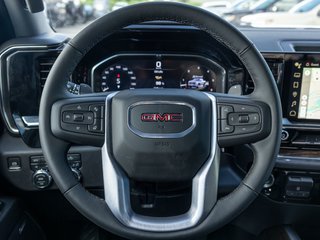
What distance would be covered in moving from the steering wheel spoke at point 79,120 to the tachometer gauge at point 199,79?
1.97 ft

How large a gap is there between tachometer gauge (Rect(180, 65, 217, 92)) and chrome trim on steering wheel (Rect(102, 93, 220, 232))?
507 millimetres

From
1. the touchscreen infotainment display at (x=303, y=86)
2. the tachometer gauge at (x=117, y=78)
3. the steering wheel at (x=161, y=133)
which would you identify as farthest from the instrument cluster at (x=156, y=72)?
the steering wheel at (x=161, y=133)

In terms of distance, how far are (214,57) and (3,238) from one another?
104 cm

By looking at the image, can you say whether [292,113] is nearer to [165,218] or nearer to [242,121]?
[242,121]

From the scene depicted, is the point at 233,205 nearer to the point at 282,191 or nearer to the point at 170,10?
the point at 170,10

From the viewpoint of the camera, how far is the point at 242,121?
1238 millimetres

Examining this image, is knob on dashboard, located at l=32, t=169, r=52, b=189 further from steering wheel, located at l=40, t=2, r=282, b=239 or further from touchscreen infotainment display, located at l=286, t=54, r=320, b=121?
touchscreen infotainment display, located at l=286, t=54, r=320, b=121

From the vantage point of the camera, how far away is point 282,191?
1.79 metres

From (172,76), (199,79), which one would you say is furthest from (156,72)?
(199,79)

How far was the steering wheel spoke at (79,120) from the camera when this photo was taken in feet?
4.04

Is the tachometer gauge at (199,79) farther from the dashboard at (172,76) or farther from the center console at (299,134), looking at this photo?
the center console at (299,134)

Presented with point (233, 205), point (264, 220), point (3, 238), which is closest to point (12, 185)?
point (3, 238)

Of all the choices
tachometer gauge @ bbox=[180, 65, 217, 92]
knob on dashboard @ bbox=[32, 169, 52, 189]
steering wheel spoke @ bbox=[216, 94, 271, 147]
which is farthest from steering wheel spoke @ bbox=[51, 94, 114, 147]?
tachometer gauge @ bbox=[180, 65, 217, 92]

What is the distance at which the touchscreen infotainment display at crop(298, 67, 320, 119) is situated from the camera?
5.64 feet
